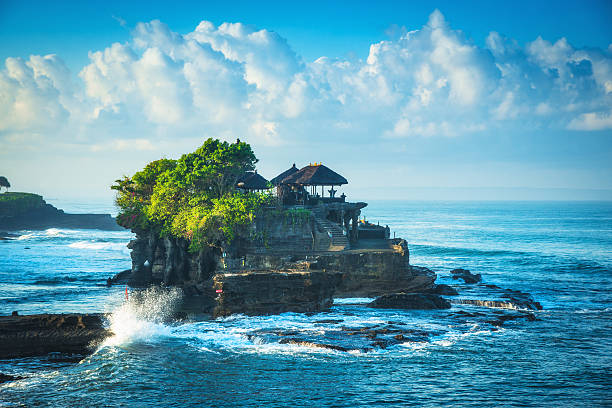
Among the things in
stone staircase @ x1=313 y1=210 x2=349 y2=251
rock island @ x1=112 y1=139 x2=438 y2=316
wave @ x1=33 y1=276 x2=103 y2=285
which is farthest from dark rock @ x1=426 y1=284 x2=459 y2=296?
wave @ x1=33 y1=276 x2=103 y2=285

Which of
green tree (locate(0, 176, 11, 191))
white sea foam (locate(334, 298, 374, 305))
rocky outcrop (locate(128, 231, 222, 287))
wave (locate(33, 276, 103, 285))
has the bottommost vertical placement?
white sea foam (locate(334, 298, 374, 305))

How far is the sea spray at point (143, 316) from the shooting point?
2666 centimetres

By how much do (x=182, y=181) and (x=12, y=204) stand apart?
73.4 m

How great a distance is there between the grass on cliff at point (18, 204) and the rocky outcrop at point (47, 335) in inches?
3255

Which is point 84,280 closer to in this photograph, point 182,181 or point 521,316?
point 182,181

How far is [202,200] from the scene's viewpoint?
40.9m

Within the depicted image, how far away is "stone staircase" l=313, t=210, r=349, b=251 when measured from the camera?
132 feet

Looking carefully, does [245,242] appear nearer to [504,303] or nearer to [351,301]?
[351,301]

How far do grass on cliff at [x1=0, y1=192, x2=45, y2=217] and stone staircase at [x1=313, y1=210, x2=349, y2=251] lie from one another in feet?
254

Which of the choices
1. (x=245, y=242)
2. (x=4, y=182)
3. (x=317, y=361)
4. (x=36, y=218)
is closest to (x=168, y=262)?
(x=245, y=242)

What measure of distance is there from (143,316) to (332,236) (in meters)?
16.2

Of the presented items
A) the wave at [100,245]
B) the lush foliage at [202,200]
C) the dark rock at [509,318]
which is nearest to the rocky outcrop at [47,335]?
the lush foliage at [202,200]

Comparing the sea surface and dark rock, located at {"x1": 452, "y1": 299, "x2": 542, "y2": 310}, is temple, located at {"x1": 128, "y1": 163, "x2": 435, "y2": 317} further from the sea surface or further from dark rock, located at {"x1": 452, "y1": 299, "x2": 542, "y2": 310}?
dark rock, located at {"x1": 452, "y1": 299, "x2": 542, "y2": 310}

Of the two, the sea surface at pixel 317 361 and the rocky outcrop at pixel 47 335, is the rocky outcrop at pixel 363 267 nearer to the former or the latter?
the sea surface at pixel 317 361
